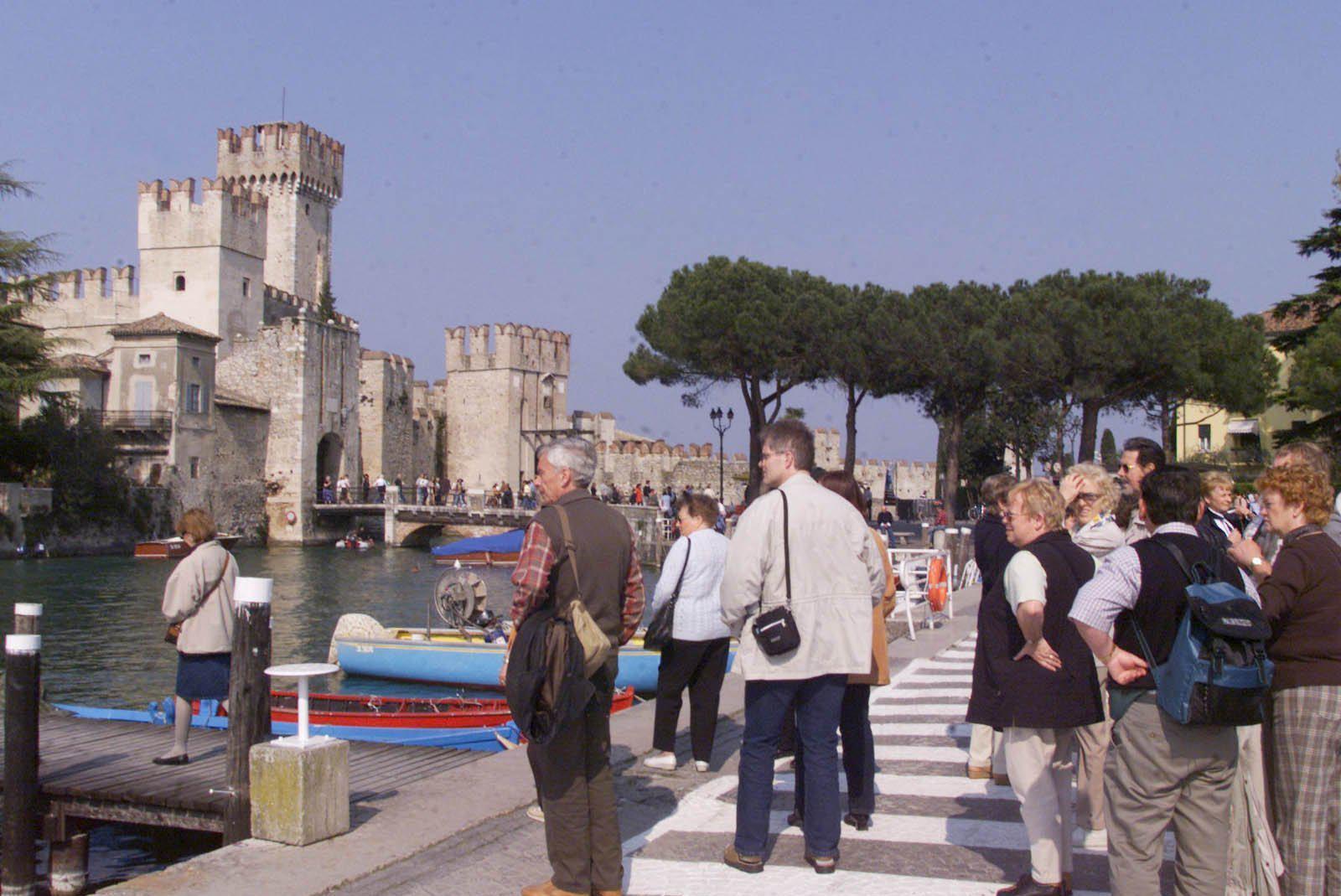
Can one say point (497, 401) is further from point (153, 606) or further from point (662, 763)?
point (662, 763)

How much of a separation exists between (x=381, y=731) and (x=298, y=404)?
4055 cm

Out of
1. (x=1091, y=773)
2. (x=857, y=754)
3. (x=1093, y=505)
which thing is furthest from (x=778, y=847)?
(x=1093, y=505)

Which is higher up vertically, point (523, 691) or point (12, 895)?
point (523, 691)

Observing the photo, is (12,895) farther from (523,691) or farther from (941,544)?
(941,544)

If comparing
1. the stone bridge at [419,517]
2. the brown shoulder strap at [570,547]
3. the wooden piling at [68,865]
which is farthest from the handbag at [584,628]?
the stone bridge at [419,517]

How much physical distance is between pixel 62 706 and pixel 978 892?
31.4 feet

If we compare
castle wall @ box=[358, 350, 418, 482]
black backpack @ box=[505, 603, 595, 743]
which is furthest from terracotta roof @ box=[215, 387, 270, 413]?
black backpack @ box=[505, 603, 595, 743]

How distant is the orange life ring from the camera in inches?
516

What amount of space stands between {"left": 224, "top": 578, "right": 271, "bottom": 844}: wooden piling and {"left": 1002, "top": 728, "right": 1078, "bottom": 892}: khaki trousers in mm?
3458

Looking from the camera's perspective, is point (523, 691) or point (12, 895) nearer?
point (523, 691)

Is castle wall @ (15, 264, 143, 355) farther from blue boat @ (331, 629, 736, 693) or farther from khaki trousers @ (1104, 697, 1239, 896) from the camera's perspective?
khaki trousers @ (1104, 697, 1239, 896)

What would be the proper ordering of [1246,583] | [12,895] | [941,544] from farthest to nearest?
1. [941,544]
2. [12,895]
3. [1246,583]

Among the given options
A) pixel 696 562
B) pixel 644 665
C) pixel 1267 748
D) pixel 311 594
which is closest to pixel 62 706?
pixel 644 665

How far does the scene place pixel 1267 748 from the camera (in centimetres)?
418
